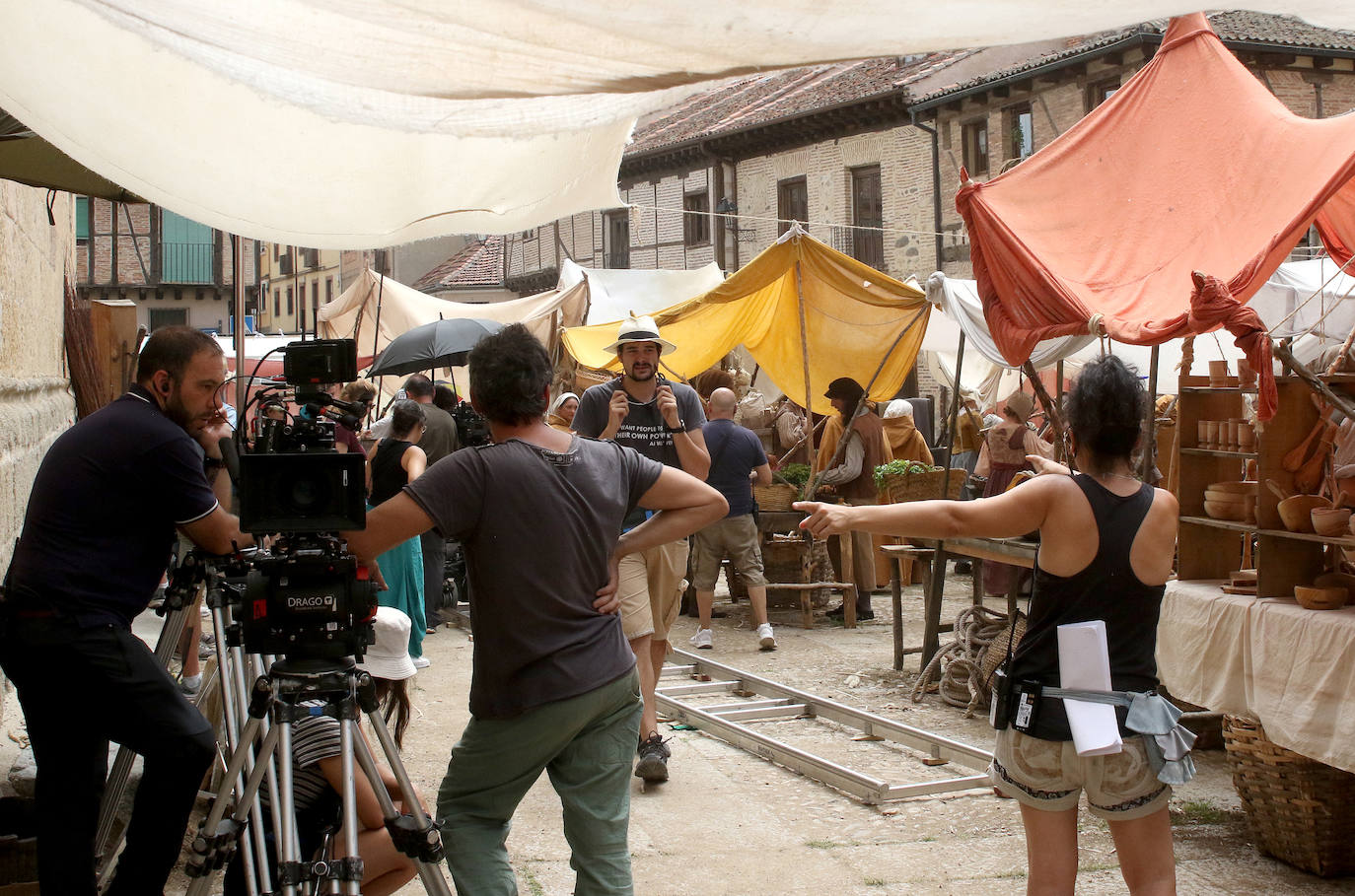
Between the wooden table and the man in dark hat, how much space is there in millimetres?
1423

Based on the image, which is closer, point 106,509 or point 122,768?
point 106,509

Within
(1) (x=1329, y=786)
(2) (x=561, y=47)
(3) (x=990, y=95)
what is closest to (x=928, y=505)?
(2) (x=561, y=47)

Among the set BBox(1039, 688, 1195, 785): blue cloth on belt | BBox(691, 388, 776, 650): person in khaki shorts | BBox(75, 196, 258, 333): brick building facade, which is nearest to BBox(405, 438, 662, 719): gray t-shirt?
BBox(1039, 688, 1195, 785): blue cloth on belt

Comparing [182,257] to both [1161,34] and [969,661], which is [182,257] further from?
[969,661]

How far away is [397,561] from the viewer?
7.47 meters

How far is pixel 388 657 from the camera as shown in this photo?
4.12 m

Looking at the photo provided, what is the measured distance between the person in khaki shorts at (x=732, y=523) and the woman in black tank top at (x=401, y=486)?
213cm

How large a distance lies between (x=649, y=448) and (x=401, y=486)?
277 cm

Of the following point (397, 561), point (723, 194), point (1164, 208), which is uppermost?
point (723, 194)

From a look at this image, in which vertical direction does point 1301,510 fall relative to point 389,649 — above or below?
above

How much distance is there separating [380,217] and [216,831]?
1.79m

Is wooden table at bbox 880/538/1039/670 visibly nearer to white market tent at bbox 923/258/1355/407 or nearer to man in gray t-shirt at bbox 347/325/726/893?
white market tent at bbox 923/258/1355/407

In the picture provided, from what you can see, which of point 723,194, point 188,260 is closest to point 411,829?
point 723,194

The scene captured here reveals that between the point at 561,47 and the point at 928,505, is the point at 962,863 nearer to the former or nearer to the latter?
the point at 928,505
